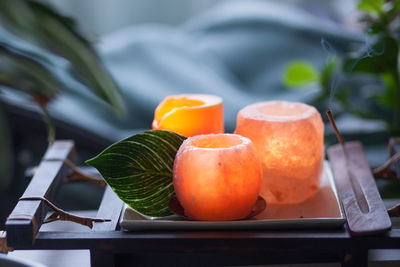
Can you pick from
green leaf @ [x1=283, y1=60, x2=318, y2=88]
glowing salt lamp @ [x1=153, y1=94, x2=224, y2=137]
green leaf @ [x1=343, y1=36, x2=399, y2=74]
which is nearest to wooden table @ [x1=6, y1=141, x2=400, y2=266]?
glowing salt lamp @ [x1=153, y1=94, x2=224, y2=137]

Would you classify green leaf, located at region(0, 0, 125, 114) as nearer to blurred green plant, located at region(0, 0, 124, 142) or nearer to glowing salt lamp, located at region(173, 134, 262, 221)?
blurred green plant, located at region(0, 0, 124, 142)

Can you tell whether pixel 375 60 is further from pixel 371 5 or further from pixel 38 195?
pixel 38 195

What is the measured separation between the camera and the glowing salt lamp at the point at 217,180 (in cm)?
43

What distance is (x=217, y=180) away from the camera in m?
0.43

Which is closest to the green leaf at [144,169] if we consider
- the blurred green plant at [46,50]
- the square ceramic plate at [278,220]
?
the square ceramic plate at [278,220]

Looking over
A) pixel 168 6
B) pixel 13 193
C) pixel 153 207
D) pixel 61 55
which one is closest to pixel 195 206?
pixel 153 207

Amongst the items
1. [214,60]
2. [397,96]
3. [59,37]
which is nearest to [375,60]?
[397,96]

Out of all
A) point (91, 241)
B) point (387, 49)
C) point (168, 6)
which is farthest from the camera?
point (168, 6)

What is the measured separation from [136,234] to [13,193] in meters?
0.57

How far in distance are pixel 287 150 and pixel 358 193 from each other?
8cm

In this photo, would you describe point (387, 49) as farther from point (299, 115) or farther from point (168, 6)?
point (168, 6)

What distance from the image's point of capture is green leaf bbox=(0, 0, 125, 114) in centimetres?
61

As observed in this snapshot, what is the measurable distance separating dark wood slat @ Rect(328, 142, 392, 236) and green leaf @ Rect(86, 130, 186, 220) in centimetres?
15

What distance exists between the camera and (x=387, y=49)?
0.59 metres
